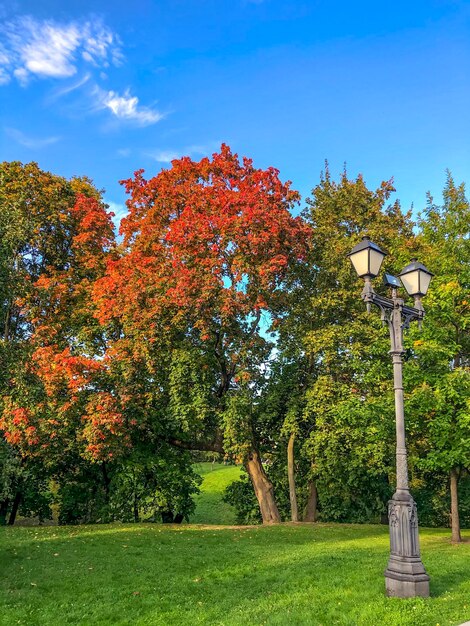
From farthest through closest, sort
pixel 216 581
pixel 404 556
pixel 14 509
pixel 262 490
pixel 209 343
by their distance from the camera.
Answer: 1. pixel 14 509
2. pixel 262 490
3. pixel 209 343
4. pixel 216 581
5. pixel 404 556

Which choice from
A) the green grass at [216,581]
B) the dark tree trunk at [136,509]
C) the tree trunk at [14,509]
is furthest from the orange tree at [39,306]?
the green grass at [216,581]

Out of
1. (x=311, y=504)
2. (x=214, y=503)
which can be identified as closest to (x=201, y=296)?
(x=311, y=504)

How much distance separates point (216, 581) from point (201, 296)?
9.15m

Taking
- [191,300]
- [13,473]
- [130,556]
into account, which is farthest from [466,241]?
[13,473]

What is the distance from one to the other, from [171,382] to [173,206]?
661 cm

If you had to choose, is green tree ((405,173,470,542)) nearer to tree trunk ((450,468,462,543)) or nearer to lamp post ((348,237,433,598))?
tree trunk ((450,468,462,543))

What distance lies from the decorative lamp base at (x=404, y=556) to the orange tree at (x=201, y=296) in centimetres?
953

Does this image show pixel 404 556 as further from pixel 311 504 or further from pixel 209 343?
pixel 311 504

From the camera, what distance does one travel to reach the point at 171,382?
1662 cm

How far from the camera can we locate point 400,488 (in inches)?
298

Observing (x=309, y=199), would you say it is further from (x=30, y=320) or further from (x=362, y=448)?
(x=30, y=320)

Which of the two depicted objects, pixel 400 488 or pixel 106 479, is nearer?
pixel 400 488

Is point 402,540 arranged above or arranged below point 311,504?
above

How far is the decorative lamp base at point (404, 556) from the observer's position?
691 cm
